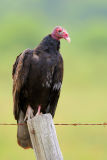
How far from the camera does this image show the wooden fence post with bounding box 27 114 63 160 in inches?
112

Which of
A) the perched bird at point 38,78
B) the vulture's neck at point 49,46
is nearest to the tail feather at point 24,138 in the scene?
the perched bird at point 38,78

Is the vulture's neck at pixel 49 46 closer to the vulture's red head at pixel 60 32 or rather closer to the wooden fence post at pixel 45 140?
the vulture's red head at pixel 60 32

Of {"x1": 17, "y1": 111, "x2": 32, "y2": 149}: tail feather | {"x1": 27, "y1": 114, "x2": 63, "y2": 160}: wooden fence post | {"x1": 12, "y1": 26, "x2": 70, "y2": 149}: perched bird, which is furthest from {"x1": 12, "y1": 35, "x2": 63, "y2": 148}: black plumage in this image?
{"x1": 27, "y1": 114, "x2": 63, "y2": 160}: wooden fence post

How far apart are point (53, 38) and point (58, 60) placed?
32 centimetres

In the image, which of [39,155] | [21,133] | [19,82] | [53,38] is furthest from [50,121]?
[53,38]

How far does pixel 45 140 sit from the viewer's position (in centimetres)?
287

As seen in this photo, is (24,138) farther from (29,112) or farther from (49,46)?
(49,46)

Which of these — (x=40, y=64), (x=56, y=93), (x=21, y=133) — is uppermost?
(x=40, y=64)

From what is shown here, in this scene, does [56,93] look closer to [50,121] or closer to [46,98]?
[46,98]

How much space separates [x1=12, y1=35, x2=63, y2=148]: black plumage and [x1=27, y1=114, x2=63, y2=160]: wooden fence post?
1.41 meters

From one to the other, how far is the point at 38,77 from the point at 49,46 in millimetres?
386

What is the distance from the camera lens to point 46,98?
4.62m

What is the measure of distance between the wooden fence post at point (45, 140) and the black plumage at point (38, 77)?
4.64ft

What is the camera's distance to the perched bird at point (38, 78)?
14.5ft
